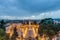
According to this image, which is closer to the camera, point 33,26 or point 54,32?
point 54,32

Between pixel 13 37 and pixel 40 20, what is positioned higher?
pixel 40 20

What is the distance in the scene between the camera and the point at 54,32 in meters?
12.3

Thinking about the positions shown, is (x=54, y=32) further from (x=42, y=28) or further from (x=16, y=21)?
(x=16, y=21)

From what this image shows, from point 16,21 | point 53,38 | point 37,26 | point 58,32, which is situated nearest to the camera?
point 53,38

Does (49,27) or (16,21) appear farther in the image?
(16,21)

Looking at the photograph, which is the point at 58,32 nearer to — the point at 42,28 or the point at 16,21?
the point at 42,28

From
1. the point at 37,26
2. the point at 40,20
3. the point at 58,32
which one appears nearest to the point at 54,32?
the point at 58,32

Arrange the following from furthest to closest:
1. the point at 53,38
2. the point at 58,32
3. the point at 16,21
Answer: the point at 16,21 < the point at 58,32 < the point at 53,38

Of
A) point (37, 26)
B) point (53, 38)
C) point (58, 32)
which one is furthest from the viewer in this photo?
point (37, 26)

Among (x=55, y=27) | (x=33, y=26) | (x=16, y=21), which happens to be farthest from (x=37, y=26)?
(x=16, y=21)

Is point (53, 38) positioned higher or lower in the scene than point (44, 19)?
lower

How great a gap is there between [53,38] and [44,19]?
4843mm

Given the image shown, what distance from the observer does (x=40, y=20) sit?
16156mm

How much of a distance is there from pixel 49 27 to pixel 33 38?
1701mm
